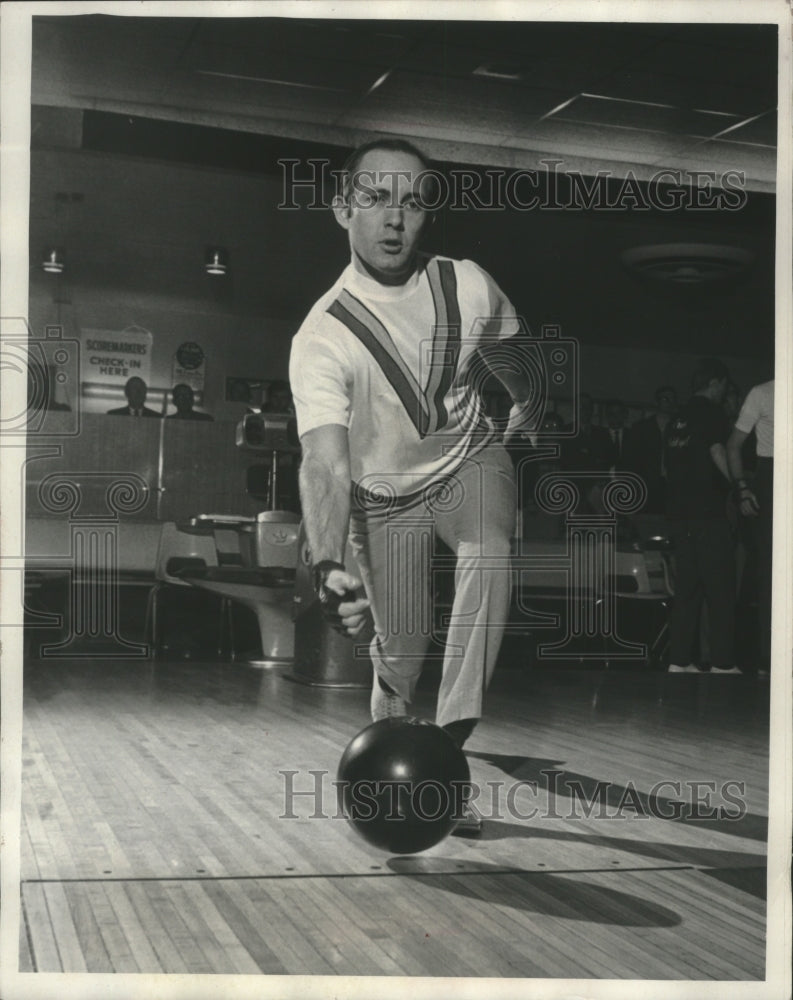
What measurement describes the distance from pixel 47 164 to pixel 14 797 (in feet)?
6.86

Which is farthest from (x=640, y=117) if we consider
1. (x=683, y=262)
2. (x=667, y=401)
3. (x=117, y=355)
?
(x=117, y=355)

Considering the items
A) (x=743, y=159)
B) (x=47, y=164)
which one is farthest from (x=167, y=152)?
(x=743, y=159)

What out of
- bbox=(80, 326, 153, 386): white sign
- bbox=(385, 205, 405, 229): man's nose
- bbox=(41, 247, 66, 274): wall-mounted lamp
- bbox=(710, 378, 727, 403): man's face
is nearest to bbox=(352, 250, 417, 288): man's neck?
bbox=(385, 205, 405, 229): man's nose

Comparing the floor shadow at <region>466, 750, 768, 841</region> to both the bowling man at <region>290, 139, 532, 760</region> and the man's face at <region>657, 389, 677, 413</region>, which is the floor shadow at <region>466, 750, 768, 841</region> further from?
the man's face at <region>657, 389, 677, 413</region>

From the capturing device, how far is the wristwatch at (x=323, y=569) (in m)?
3.49

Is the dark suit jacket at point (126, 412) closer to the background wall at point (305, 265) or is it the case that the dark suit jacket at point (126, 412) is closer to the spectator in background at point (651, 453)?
the background wall at point (305, 265)

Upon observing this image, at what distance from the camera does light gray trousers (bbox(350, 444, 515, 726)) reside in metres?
3.66

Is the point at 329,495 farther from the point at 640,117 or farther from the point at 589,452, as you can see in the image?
the point at 640,117

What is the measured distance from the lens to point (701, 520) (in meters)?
4.96

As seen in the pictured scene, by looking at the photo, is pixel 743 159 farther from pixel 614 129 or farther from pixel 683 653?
pixel 683 653

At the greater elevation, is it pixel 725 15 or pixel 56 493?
pixel 725 15

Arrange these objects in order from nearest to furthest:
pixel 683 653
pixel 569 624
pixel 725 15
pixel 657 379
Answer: pixel 725 15 → pixel 657 379 → pixel 569 624 → pixel 683 653

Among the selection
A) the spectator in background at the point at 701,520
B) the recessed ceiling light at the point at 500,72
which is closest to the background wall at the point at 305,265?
the spectator in background at the point at 701,520

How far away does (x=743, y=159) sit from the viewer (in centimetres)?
368
